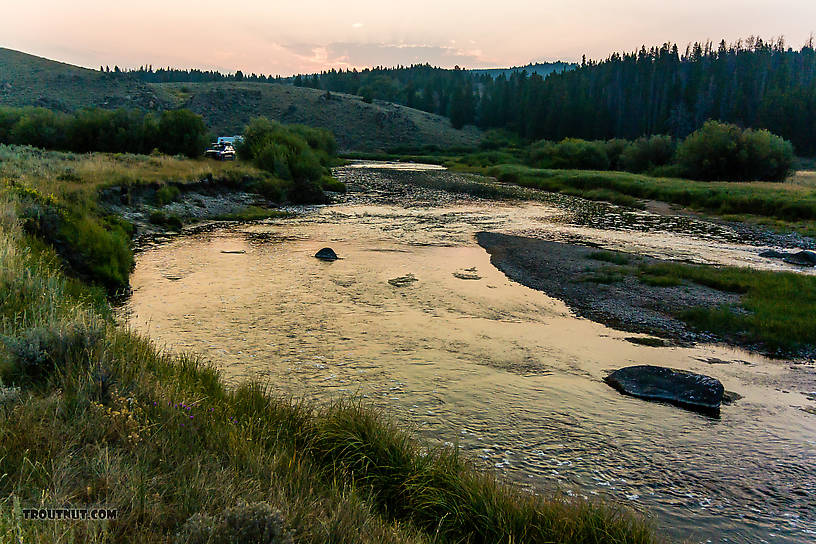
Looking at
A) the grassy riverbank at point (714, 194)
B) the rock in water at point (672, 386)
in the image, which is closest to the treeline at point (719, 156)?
the grassy riverbank at point (714, 194)

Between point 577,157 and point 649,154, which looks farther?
point 577,157

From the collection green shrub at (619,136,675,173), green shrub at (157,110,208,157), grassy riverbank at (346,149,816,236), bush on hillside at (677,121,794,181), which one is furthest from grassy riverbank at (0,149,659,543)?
green shrub at (619,136,675,173)

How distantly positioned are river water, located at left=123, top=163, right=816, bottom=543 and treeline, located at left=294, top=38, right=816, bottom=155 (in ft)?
280

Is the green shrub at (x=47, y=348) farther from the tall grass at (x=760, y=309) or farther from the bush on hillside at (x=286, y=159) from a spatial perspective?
the bush on hillside at (x=286, y=159)

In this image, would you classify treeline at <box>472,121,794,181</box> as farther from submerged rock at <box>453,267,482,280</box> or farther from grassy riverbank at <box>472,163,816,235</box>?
submerged rock at <box>453,267,482,280</box>

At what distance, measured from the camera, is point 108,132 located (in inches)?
1901

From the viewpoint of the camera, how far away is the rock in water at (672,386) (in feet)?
33.7

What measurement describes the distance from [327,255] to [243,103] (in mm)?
140375

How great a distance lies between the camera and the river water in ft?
25.2

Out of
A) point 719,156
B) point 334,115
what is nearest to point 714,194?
point 719,156

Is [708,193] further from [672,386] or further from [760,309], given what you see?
[672,386]

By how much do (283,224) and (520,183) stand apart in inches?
1656

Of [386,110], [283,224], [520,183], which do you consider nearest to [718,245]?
[283,224]

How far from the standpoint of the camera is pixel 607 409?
10.1 m
